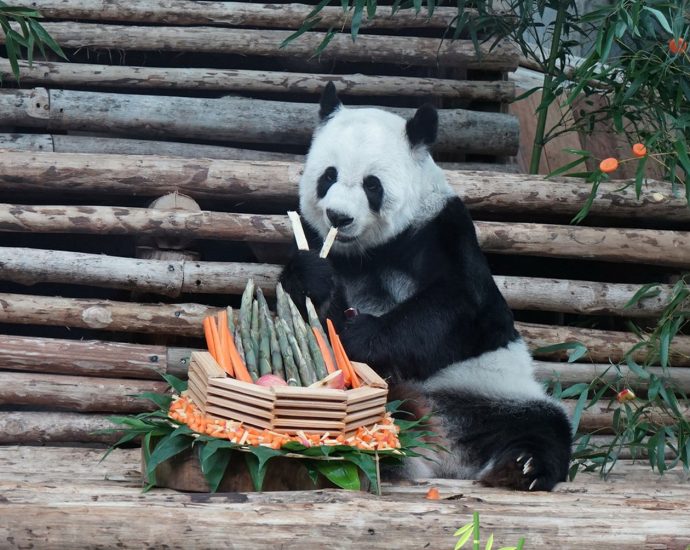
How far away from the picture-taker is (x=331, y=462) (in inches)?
122

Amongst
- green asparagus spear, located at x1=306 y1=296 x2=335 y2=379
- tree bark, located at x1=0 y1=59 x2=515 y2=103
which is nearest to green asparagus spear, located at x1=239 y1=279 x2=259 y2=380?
green asparagus spear, located at x1=306 y1=296 x2=335 y2=379

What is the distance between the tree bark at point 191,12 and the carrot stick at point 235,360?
10.3 ft

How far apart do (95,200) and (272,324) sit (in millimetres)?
2481

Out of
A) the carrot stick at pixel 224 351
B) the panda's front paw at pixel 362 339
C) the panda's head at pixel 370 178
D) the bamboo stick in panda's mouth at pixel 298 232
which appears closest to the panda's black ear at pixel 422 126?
the panda's head at pixel 370 178

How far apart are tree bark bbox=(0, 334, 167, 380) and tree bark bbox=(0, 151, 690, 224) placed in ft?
2.76

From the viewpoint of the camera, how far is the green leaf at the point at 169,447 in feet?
9.86

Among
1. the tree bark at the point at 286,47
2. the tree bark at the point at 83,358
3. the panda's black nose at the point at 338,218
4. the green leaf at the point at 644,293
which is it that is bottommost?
the tree bark at the point at 83,358

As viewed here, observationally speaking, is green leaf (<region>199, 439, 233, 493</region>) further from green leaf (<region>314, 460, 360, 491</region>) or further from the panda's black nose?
the panda's black nose

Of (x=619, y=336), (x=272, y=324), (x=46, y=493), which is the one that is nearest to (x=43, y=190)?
(x=272, y=324)

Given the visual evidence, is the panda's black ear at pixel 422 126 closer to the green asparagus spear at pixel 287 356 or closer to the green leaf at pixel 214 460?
the green asparagus spear at pixel 287 356

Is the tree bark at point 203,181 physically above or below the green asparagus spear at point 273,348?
above

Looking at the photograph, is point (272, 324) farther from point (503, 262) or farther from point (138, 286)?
point (503, 262)

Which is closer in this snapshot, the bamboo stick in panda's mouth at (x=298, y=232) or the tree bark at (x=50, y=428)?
the bamboo stick in panda's mouth at (x=298, y=232)

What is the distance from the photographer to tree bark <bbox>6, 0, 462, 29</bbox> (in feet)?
19.6
